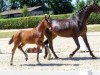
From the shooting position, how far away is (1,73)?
3832 millimetres

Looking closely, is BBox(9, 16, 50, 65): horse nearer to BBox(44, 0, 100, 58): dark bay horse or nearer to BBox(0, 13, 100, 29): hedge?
BBox(44, 0, 100, 58): dark bay horse

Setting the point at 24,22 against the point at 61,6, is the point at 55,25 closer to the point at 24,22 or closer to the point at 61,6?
the point at 24,22

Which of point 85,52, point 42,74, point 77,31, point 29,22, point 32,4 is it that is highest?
point 42,74

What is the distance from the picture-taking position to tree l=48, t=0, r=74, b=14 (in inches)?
3654

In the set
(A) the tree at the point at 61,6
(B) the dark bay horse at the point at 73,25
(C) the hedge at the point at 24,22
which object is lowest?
(A) the tree at the point at 61,6

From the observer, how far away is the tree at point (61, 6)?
92.8 metres

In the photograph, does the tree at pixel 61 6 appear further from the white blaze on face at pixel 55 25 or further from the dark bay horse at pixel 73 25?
the white blaze on face at pixel 55 25

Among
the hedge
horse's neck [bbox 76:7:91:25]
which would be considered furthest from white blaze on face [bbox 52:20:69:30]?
the hedge

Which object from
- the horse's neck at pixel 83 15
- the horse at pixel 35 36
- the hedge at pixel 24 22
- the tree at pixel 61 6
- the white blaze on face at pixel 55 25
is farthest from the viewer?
the tree at pixel 61 6

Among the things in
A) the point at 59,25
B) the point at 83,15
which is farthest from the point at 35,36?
the point at 83,15

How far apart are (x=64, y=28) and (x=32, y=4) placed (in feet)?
314

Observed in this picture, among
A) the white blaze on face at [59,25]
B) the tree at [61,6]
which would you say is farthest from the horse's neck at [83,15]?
the tree at [61,6]

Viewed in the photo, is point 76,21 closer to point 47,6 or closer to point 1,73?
point 1,73

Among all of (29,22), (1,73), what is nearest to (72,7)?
(29,22)
